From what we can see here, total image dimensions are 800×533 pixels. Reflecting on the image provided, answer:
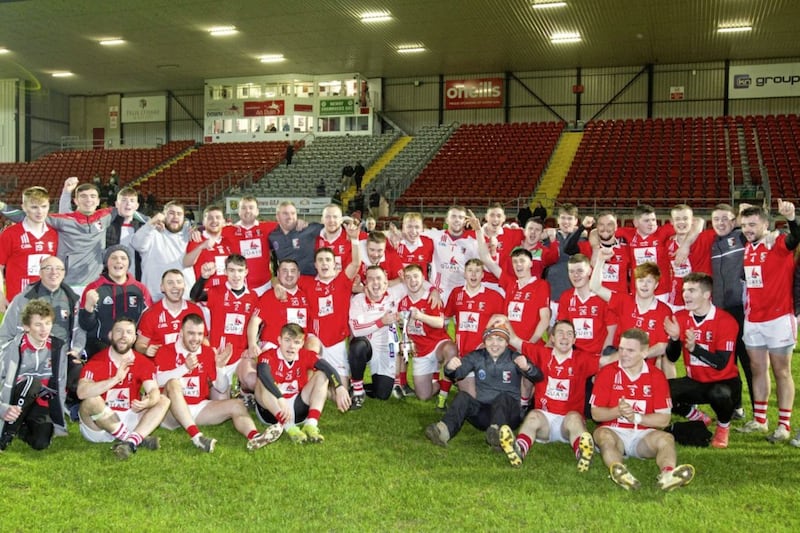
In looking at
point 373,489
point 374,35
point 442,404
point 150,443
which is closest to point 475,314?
point 442,404

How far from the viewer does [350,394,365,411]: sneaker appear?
7271 millimetres

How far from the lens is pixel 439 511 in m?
4.61

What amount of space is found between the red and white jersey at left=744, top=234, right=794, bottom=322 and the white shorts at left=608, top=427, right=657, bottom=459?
75.6 inches

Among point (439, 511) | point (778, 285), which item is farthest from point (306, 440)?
point (778, 285)

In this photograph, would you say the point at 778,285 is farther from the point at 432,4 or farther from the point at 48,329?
the point at 432,4

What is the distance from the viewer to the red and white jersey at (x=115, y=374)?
19.4 feet

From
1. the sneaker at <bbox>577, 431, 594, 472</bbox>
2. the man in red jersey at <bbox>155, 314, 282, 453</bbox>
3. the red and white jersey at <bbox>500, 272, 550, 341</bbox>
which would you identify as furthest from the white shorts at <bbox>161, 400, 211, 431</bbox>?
the sneaker at <bbox>577, 431, 594, 472</bbox>

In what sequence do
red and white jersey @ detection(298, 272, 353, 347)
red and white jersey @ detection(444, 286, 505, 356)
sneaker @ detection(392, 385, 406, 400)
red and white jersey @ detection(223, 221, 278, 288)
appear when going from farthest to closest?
1. red and white jersey @ detection(223, 221, 278, 288)
2. sneaker @ detection(392, 385, 406, 400)
3. red and white jersey @ detection(298, 272, 353, 347)
4. red and white jersey @ detection(444, 286, 505, 356)

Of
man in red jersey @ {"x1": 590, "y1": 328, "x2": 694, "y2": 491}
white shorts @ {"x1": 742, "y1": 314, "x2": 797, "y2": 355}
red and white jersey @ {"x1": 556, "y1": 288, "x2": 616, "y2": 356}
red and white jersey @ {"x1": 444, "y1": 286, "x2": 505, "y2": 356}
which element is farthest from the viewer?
red and white jersey @ {"x1": 444, "y1": 286, "x2": 505, "y2": 356}

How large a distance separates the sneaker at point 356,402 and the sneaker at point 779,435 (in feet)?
13.2

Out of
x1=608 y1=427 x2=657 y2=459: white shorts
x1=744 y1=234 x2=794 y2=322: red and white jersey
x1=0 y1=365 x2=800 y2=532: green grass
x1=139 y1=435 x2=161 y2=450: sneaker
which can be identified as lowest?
x1=0 y1=365 x2=800 y2=532: green grass

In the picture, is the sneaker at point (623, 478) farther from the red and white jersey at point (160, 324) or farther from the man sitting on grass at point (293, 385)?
the red and white jersey at point (160, 324)

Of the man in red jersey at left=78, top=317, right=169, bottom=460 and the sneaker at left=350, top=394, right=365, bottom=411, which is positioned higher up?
the man in red jersey at left=78, top=317, right=169, bottom=460

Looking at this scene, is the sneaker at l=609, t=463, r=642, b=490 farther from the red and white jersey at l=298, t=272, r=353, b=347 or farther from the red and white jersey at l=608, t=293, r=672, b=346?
the red and white jersey at l=298, t=272, r=353, b=347
